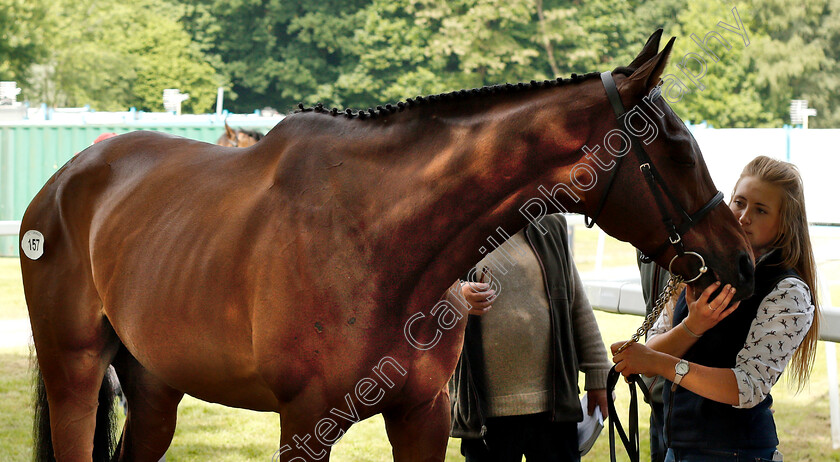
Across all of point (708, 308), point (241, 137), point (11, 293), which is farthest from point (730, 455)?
point (11, 293)

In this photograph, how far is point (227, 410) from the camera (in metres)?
6.14

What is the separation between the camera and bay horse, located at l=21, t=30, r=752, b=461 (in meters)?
1.97

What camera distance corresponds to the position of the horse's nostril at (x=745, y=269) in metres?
1.94

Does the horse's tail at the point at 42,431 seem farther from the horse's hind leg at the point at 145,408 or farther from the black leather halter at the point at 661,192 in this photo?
the black leather halter at the point at 661,192

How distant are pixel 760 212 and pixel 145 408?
7.43ft

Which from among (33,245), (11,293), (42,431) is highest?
(33,245)

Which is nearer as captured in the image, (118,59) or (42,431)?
(42,431)

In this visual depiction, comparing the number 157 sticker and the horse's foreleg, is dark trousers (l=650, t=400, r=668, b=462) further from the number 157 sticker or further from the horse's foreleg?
the number 157 sticker

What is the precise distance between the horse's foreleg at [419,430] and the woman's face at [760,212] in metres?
1.02

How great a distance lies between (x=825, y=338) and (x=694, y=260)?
193 cm

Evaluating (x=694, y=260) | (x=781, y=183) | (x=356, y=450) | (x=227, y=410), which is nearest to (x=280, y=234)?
(x=694, y=260)

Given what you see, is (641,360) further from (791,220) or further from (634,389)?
(791,220)

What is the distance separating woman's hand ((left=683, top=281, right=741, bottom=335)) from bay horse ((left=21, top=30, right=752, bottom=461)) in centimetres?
4

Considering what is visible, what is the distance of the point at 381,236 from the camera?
6.76 ft
